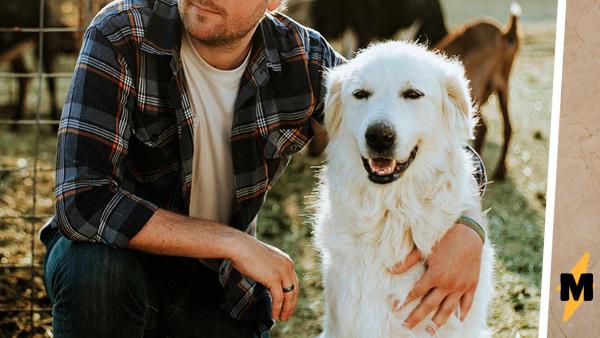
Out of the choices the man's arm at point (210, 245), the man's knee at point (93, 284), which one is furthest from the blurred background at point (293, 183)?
the man's arm at point (210, 245)

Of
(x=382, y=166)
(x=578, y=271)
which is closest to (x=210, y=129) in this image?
(x=382, y=166)

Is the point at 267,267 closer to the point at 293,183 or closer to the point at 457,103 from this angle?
the point at 457,103

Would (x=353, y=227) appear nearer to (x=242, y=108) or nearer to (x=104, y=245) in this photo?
(x=242, y=108)

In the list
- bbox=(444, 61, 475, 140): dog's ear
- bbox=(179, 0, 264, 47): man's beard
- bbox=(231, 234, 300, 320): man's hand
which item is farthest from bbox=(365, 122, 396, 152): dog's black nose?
bbox=(179, 0, 264, 47): man's beard

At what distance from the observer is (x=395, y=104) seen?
86.0 inches

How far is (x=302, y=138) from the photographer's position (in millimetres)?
2602

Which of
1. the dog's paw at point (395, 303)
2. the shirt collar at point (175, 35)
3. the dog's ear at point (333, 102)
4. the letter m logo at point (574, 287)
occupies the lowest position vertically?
the letter m logo at point (574, 287)

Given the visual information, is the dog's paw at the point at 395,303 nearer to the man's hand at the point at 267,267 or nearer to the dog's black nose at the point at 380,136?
the man's hand at the point at 267,267

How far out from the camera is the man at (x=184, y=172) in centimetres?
216

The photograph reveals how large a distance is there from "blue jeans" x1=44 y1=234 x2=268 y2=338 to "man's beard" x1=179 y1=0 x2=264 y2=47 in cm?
63

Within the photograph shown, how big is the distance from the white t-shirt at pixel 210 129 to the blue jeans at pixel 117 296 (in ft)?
0.74

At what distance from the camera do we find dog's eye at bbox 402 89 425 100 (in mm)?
2225

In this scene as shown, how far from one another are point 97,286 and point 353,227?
2.33 feet

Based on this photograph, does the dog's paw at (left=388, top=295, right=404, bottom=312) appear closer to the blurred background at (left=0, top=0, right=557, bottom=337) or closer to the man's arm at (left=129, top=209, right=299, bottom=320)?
the man's arm at (left=129, top=209, right=299, bottom=320)
